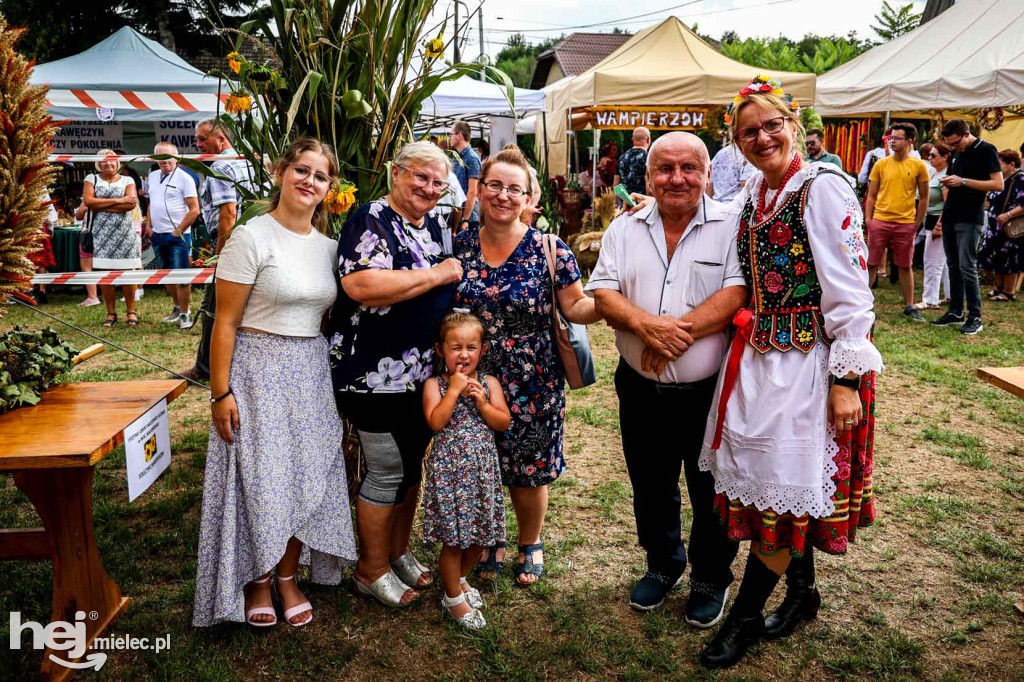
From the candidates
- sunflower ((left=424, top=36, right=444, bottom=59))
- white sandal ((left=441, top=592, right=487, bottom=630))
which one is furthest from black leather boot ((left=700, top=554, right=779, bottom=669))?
sunflower ((left=424, top=36, right=444, bottom=59))

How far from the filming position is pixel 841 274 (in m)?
2.21

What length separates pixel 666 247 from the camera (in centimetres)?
262

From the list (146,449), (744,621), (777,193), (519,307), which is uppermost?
(777,193)

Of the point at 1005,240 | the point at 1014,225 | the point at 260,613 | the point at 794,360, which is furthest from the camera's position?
the point at 1005,240

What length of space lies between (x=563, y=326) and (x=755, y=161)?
36.2 inches

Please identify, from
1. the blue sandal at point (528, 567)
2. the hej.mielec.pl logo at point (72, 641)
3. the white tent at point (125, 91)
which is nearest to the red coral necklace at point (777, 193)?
the blue sandal at point (528, 567)

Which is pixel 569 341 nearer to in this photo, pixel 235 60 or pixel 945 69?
pixel 235 60

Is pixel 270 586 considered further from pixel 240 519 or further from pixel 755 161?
pixel 755 161

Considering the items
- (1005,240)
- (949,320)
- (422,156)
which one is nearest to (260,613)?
(422,156)

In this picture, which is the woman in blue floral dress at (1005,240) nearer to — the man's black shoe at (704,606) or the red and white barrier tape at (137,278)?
the man's black shoe at (704,606)

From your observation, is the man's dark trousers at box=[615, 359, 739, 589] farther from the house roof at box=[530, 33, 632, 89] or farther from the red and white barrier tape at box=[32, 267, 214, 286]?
the house roof at box=[530, 33, 632, 89]

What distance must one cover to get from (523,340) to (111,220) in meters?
6.68

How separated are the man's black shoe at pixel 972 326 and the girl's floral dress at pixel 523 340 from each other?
6.00 meters

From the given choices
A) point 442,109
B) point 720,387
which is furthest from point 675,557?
point 442,109
